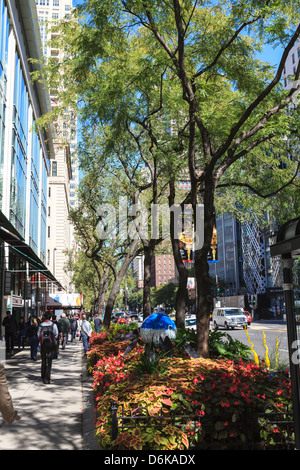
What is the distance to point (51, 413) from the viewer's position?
856 centimetres

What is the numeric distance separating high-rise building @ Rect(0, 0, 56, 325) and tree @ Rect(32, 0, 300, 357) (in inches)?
138

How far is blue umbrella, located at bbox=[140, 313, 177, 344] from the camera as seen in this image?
8344 millimetres

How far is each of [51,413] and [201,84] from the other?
7594 millimetres

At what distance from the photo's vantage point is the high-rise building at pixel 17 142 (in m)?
19.4

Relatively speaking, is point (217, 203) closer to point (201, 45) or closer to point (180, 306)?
point (180, 306)

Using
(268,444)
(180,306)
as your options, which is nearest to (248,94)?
(180,306)

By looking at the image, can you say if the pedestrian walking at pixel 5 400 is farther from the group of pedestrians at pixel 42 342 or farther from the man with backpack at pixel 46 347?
the man with backpack at pixel 46 347

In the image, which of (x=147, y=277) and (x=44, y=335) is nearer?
(x=44, y=335)

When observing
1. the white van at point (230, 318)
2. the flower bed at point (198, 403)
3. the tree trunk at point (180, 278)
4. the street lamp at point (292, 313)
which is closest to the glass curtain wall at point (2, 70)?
the tree trunk at point (180, 278)

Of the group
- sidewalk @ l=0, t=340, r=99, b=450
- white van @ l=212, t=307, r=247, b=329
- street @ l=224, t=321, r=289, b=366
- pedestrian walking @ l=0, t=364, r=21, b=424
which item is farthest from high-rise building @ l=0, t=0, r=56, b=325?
white van @ l=212, t=307, r=247, b=329

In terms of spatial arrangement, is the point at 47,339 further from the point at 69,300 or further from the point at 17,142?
the point at 69,300

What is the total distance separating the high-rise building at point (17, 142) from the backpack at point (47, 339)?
312 centimetres

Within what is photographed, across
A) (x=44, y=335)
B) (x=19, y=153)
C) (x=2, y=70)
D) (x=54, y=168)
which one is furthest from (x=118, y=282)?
(x=54, y=168)

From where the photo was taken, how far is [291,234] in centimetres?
441
